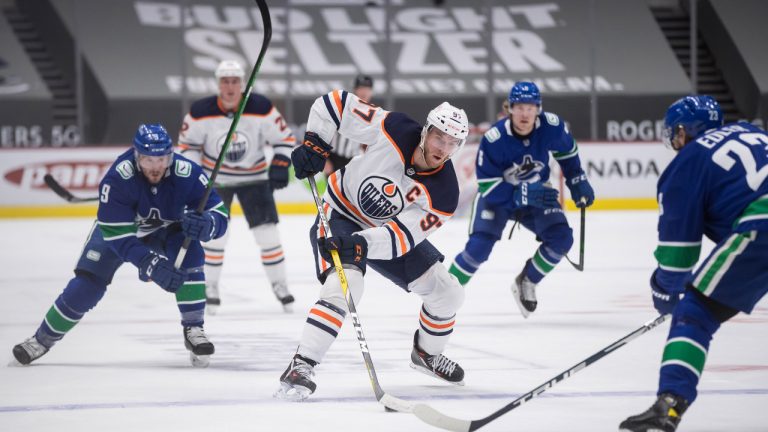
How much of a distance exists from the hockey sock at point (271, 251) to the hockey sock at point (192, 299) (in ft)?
6.00

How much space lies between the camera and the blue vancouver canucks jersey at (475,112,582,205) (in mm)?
6008

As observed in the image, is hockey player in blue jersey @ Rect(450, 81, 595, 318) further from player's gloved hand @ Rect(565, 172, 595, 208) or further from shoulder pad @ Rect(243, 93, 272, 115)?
shoulder pad @ Rect(243, 93, 272, 115)

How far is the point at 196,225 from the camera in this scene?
4.62 metres

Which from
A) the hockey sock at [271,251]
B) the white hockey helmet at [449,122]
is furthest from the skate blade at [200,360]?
the hockey sock at [271,251]

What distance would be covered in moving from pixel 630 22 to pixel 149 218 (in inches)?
510

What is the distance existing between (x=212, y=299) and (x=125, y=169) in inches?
81.3

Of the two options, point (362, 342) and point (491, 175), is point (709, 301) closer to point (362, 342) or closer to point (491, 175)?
point (362, 342)

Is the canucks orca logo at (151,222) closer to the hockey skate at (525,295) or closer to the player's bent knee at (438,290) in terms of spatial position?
the player's bent knee at (438,290)

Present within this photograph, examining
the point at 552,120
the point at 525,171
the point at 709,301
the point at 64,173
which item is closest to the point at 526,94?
the point at 552,120

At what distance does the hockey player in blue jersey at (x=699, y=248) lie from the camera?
10.3ft

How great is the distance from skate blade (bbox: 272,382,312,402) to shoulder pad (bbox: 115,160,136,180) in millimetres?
1203

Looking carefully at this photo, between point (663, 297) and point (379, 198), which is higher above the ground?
point (663, 297)

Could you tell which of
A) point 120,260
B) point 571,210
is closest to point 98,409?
point 120,260

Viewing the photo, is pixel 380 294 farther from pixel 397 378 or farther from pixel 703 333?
pixel 703 333
